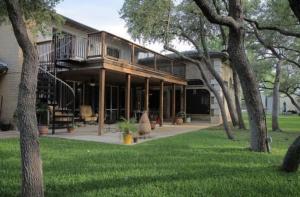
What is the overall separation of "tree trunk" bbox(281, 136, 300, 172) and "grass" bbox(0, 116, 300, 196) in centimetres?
16

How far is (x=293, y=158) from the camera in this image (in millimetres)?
6000

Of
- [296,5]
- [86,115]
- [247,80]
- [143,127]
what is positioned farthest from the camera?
[86,115]

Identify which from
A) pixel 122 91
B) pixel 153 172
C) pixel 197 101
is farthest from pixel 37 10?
pixel 197 101

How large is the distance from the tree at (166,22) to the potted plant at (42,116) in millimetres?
5456

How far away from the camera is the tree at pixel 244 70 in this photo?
7.57m

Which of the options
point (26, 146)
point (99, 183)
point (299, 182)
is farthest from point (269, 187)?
point (26, 146)

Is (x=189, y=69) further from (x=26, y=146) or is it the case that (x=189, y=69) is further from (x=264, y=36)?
(x=26, y=146)

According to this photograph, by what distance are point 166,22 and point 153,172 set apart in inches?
404

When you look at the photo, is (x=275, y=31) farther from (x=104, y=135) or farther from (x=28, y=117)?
(x=28, y=117)

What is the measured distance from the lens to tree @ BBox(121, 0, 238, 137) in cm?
1449

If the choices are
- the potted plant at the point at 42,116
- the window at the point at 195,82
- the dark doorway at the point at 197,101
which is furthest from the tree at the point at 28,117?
the dark doorway at the point at 197,101

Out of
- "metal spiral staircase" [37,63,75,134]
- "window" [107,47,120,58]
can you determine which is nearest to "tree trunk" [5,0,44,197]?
"metal spiral staircase" [37,63,75,134]

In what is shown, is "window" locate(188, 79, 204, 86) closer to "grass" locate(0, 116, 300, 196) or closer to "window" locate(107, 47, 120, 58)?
"window" locate(107, 47, 120, 58)

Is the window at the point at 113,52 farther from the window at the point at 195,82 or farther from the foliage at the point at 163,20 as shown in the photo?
the window at the point at 195,82
